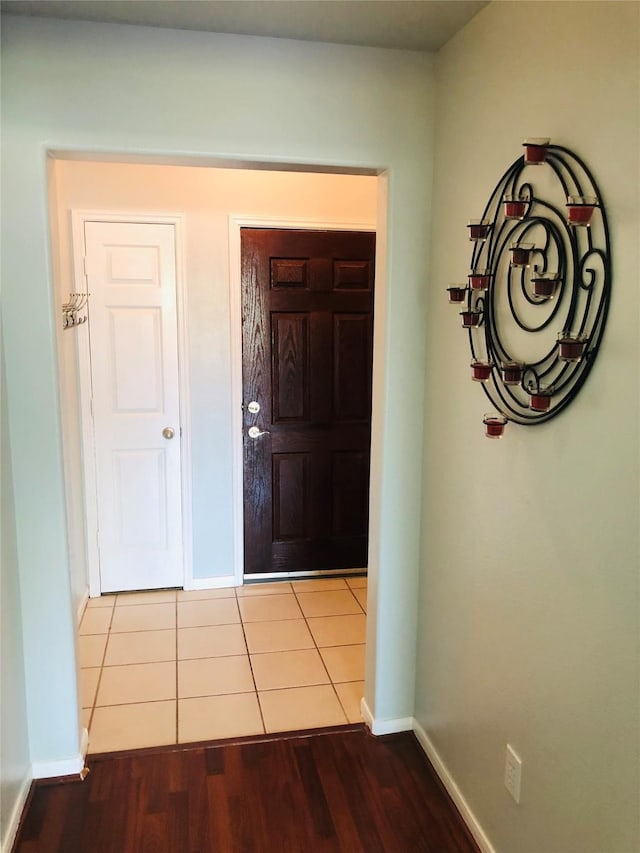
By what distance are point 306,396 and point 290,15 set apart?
2.12 metres

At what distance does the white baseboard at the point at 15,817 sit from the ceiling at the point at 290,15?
2.32 meters

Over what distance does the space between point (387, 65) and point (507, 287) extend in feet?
3.04

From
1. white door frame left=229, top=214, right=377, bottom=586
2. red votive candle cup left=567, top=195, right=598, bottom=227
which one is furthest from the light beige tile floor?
red votive candle cup left=567, top=195, right=598, bottom=227

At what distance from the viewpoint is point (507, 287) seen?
1759 mm

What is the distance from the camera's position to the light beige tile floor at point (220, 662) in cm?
258

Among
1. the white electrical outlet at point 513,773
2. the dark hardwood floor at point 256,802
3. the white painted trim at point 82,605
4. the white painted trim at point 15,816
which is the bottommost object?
the dark hardwood floor at point 256,802

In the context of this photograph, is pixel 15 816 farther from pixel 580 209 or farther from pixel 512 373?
pixel 580 209

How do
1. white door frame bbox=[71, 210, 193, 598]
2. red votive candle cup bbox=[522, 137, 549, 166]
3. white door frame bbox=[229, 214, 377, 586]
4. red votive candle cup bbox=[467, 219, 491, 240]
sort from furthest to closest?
white door frame bbox=[229, 214, 377, 586] < white door frame bbox=[71, 210, 193, 598] < red votive candle cup bbox=[467, 219, 491, 240] < red votive candle cup bbox=[522, 137, 549, 166]

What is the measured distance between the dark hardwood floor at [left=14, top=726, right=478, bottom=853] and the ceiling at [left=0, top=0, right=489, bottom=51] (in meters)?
2.37

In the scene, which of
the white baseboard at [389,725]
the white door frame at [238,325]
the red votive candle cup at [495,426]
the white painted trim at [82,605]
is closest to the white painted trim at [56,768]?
the white baseboard at [389,725]

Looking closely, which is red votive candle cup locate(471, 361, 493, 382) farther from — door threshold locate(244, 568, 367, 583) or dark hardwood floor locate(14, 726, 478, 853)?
door threshold locate(244, 568, 367, 583)

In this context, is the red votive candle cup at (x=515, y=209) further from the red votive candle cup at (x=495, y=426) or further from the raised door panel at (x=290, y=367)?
the raised door panel at (x=290, y=367)

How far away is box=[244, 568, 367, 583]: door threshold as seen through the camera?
391 cm

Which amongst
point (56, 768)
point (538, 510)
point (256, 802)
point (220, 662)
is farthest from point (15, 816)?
point (538, 510)
